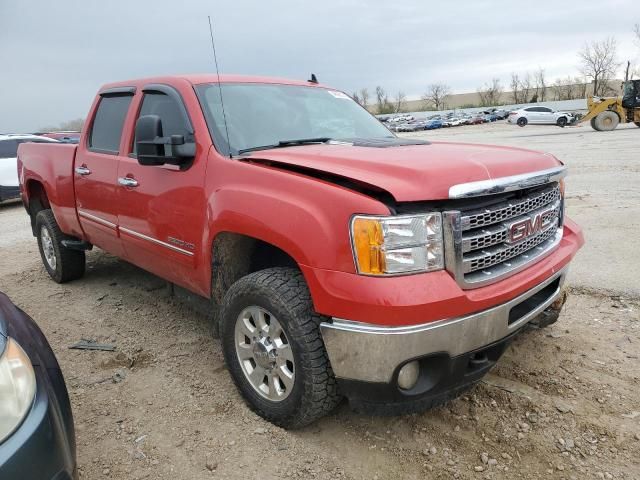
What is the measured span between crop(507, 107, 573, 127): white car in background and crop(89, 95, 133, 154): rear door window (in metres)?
36.0

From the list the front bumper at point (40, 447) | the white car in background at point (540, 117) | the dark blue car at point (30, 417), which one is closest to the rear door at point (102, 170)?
the dark blue car at point (30, 417)

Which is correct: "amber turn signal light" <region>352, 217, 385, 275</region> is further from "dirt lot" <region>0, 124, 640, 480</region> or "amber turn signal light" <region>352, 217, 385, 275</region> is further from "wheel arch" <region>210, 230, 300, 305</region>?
"dirt lot" <region>0, 124, 640, 480</region>

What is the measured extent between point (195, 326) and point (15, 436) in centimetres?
267

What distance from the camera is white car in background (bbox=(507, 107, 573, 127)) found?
34.9 m

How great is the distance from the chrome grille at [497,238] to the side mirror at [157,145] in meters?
1.67

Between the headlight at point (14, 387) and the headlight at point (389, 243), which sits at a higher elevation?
the headlight at point (389, 243)

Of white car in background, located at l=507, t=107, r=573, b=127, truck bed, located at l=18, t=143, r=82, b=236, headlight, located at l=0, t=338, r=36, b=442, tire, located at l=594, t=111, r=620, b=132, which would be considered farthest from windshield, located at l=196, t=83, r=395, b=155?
white car in background, located at l=507, t=107, r=573, b=127

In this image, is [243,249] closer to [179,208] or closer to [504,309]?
[179,208]

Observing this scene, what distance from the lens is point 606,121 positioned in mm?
26359

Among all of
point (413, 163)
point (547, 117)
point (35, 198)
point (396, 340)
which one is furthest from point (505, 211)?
point (547, 117)

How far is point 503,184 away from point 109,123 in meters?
3.36

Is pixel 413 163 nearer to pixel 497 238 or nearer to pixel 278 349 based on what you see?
pixel 497 238

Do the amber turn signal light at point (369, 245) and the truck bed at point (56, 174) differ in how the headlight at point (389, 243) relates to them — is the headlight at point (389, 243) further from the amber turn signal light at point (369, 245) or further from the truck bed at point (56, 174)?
the truck bed at point (56, 174)

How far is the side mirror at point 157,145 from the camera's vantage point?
119 inches
